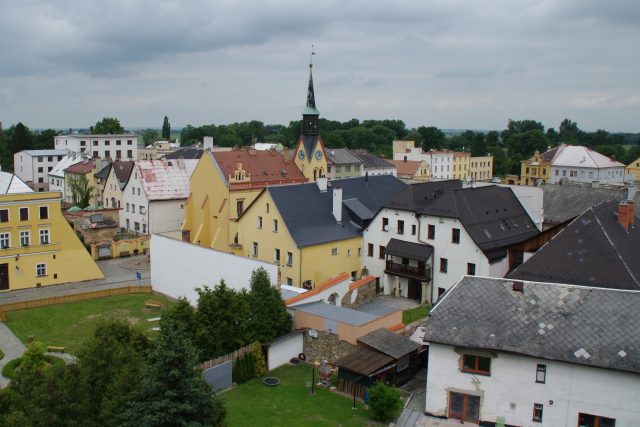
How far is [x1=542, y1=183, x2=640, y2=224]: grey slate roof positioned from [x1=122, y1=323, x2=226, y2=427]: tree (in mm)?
34058

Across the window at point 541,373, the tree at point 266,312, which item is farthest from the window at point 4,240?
the window at point 541,373

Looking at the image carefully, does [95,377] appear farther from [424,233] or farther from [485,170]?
[485,170]

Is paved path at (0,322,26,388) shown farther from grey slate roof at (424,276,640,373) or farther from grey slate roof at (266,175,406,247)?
grey slate roof at (424,276,640,373)

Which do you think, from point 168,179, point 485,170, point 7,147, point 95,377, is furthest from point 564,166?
point 7,147

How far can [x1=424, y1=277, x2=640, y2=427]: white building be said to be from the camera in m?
21.4

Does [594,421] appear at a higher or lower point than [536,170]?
lower

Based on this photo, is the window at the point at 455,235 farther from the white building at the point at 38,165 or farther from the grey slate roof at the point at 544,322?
the white building at the point at 38,165

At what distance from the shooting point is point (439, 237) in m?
39.1

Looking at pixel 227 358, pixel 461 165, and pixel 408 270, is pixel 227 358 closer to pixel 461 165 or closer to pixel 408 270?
pixel 408 270

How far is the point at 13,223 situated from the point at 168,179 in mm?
19967

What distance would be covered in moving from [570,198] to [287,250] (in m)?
22.5

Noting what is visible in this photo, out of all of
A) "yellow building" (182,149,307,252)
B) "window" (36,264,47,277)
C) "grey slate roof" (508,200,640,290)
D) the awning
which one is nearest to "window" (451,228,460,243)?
the awning

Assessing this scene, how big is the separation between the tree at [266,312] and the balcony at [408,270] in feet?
40.3

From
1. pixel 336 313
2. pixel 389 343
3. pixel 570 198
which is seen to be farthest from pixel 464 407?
pixel 570 198
